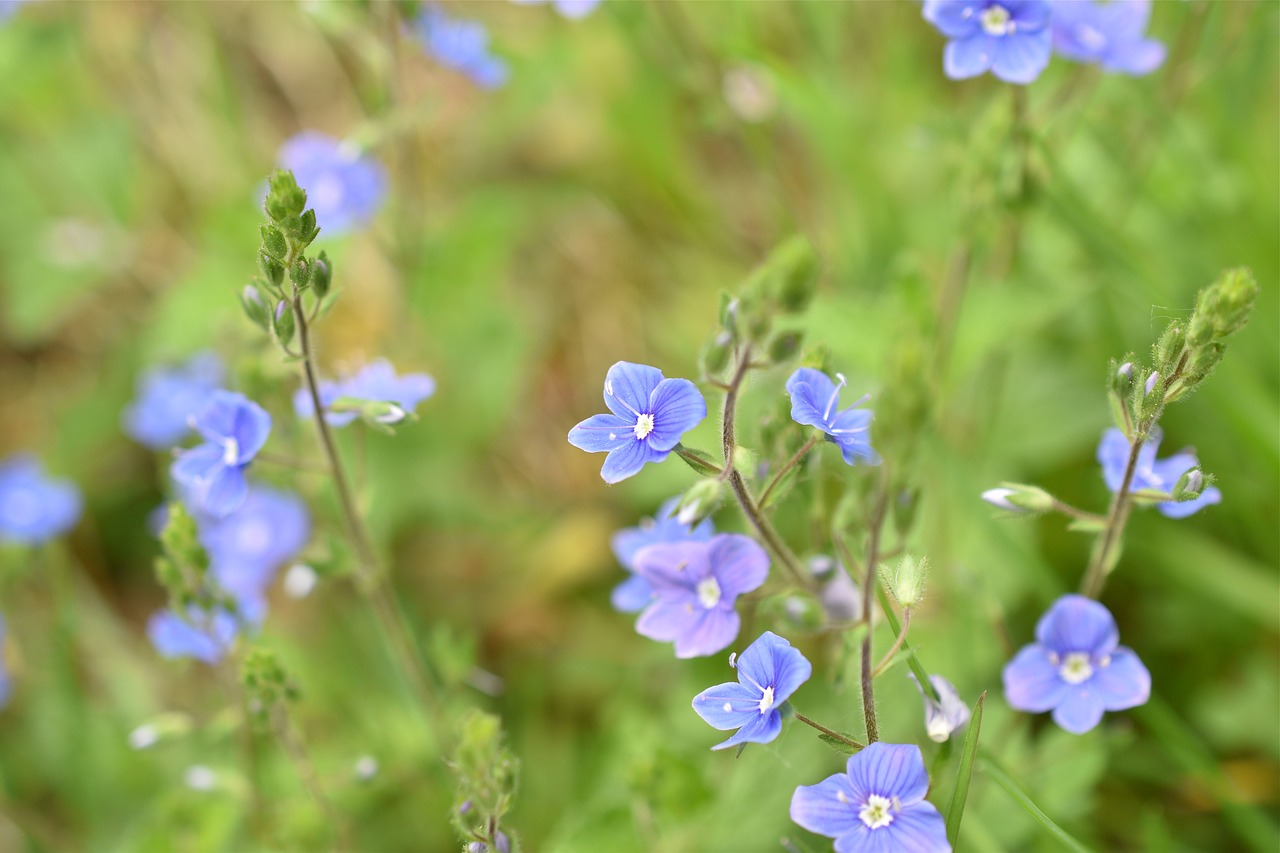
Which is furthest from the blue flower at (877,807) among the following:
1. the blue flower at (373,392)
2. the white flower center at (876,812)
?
the blue flower at (373,392)

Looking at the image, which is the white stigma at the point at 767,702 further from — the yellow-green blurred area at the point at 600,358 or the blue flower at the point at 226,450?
the blue flower at the point at 226,450

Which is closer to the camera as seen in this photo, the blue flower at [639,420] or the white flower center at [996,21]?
the blue flower at [639,420]

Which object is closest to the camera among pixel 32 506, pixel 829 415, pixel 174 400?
pixel 829 415

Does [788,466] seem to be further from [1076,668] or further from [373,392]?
[373,392]

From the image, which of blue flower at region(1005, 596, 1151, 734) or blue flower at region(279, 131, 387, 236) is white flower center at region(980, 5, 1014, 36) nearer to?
blue flower at region(1005, 596, 1151, 734)

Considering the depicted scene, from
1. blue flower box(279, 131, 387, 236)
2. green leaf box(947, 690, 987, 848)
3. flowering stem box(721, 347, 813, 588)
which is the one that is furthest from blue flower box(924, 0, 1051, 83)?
blue flower box(279, 131, 387, 236)

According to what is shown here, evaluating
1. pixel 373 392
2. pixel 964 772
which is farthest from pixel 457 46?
pixel 964 772

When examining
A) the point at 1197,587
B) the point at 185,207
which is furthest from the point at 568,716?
the point at 185,207
